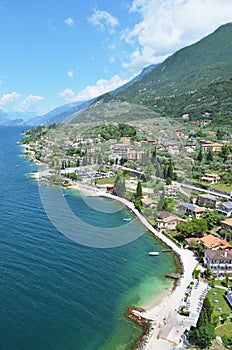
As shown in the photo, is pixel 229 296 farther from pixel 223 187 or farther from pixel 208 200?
pixel 223 187

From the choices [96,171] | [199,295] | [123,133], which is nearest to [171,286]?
[199,295]

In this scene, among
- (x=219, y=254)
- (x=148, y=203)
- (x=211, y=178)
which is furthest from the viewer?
(x=211, y=178)

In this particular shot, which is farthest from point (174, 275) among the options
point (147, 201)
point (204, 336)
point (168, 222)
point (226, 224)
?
point (147, 201)

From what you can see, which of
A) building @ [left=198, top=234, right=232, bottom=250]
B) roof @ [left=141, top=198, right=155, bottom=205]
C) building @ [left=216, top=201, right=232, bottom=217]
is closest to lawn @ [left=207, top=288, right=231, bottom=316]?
building @ [left=198, top=234, right=232, bottom=250]

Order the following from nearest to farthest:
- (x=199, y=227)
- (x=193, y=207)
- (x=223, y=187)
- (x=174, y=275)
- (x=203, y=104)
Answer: (x=174, y=275) → (x=199, y=227) → (x=193, y=207) → (x=223, y=187) → (x=203, y=104)

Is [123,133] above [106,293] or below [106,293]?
above

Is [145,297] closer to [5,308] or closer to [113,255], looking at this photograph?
[113,255]

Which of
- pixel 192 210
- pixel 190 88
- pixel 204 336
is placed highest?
pixel 190 88
